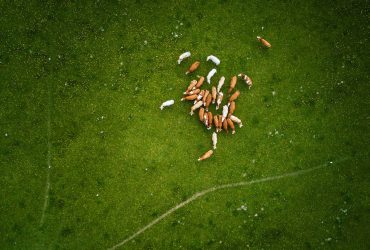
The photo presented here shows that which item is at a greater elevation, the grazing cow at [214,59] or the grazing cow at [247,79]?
the grazing cow at [214,59]

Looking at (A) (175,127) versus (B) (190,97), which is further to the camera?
(A) (175,127)

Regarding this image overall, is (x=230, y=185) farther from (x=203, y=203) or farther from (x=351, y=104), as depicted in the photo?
(x=351, y=104)

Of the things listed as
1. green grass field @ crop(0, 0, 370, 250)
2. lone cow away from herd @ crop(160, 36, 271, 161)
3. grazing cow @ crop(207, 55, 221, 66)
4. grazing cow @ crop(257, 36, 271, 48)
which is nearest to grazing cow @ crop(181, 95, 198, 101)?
lone cow away from herd @ crop(160, 36, 271, 161)

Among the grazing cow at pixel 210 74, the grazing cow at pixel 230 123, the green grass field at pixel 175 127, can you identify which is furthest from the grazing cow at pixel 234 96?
the grazing cow at pixel 210 74

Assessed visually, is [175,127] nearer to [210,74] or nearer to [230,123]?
[230,123]

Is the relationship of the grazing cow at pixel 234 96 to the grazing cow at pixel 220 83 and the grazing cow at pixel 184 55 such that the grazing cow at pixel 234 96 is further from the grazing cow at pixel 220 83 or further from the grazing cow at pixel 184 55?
the grazing cow at pixel 184 55

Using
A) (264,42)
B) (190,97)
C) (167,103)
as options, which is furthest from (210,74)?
(264,42)

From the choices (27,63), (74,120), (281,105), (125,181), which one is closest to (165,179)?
(125,181)
